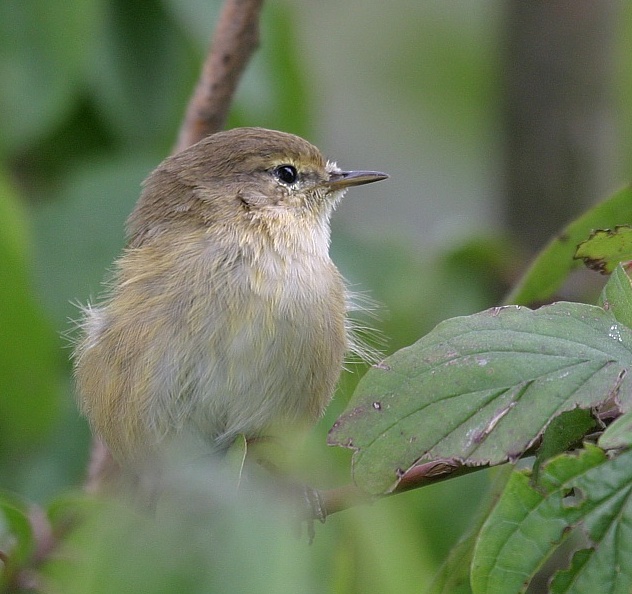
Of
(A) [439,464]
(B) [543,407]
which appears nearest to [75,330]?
(A) [439,464]

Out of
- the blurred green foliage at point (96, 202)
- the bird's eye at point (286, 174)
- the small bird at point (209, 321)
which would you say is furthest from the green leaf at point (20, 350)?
the bird's eye at point (286, 174)

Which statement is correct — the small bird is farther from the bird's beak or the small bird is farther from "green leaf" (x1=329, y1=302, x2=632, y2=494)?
"green leaf" (x1=329, y1=302, x2=632, y2=494)

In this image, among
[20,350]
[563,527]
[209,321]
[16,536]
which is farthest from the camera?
[20,350]

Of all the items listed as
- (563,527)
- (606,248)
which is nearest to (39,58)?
(606,248)

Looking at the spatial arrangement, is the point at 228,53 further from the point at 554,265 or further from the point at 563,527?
the point at 563,527

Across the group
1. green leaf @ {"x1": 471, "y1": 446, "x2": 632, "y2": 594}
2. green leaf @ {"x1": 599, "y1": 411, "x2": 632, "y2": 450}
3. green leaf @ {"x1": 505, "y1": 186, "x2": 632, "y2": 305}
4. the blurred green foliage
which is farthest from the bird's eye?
green leaf @ {"x1": 599, "y1": 411, "x2": 632, "y2": 450}

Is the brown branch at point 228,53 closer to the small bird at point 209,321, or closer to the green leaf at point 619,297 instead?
the small bird at point 209,321
